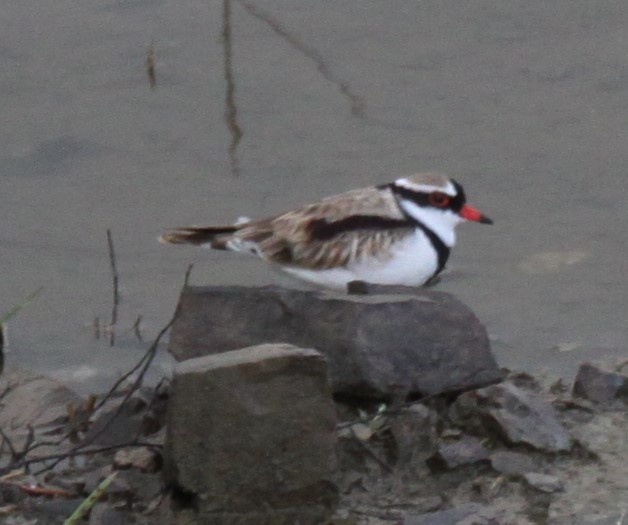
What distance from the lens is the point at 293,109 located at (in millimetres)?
7840

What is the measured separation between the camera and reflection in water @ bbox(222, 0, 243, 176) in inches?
297

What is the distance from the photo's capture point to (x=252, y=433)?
377 centimetres

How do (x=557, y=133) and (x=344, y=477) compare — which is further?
(x=557, y=133)

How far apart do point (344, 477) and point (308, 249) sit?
189 centimetres

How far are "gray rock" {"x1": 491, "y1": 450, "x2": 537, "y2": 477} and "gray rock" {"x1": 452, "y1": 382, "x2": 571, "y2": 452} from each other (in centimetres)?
5

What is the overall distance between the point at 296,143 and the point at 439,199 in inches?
61.7

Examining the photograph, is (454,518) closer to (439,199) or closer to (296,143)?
(439,199)

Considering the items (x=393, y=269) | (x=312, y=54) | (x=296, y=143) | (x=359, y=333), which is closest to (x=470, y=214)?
(x=393, y=269)

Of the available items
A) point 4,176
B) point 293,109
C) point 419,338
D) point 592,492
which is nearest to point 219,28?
point 293,109

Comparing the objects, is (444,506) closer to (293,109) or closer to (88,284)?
(88,284)

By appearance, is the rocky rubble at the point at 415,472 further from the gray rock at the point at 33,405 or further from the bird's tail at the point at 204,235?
the bird's tail at the point at 204,235

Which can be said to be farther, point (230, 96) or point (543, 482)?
point (230, 96)

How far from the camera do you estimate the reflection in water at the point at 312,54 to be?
7.86 meters

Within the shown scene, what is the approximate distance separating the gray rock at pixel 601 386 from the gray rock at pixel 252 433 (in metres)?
1.22
